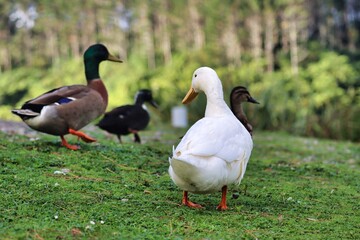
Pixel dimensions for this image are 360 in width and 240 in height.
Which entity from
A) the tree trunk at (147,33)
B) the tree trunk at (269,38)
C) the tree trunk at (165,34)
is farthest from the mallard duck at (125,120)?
the tree trunk at (165,34)

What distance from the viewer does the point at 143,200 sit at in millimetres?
5984

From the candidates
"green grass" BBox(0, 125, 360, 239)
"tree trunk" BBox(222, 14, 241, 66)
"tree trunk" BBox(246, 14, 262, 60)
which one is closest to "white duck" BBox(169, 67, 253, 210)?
"green grass" BBox(0, 125, 360, 239)

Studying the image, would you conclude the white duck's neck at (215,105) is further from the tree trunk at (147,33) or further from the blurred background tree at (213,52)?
the tree trunk at (147,33)

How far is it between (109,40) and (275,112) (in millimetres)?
57858

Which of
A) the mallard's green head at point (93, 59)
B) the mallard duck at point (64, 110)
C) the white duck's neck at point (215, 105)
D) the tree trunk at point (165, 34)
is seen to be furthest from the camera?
the tree trunk at point (165, 34)

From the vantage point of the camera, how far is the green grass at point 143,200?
16.0 feet

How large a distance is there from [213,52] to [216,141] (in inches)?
2027

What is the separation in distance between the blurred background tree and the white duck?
42.4ft

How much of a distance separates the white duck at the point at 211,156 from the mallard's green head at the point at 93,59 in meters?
3.81

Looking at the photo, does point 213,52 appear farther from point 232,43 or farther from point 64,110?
point 64,110

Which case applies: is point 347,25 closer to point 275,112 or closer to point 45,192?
point 275,112

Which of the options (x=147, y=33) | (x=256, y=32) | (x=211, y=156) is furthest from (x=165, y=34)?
(x=211, y=156)

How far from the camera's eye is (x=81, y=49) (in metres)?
91.1

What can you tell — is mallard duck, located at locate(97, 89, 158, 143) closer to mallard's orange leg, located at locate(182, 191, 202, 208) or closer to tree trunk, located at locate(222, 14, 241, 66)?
mallard's orange leg, located at locate(182, 191, 202, 208)
